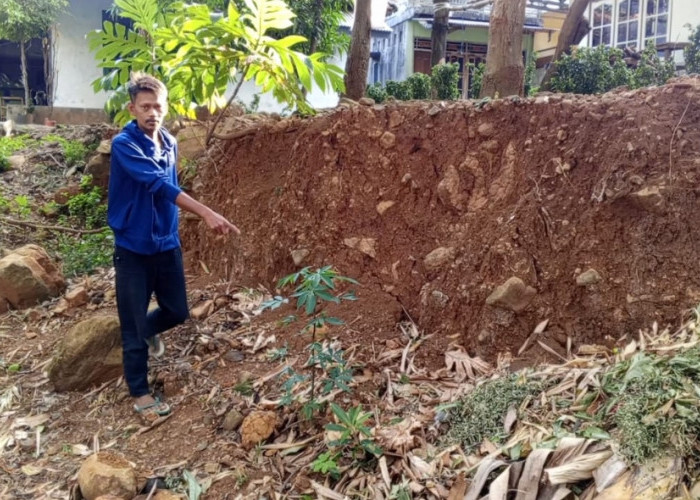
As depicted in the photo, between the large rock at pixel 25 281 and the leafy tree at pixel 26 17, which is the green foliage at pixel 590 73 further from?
the leafy tree at pixel 26 17

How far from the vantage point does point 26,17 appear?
1216 cm

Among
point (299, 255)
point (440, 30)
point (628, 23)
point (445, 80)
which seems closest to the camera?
point (299, 255)

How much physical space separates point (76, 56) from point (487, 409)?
14.2 m

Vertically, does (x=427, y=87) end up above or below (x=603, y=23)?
below

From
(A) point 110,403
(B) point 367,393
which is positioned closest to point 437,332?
(B) point 367,393

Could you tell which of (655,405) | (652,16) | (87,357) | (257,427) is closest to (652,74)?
(655,405)

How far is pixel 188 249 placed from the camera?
17.9 feet

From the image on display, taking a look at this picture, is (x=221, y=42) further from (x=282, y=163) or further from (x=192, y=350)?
(x=192, y=350)

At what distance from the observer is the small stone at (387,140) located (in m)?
4.36

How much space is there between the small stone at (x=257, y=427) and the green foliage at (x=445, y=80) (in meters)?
5.80

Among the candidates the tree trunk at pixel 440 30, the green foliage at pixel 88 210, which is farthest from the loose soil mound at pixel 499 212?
the tree trunk at pixel 440 30

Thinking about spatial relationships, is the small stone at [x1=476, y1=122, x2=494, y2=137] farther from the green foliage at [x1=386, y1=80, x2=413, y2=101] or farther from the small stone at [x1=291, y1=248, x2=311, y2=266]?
the green foliage at [x1=386, y1=80, x2=413, y2=101]

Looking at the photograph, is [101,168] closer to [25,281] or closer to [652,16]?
[25,281]

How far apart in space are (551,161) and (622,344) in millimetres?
1223
